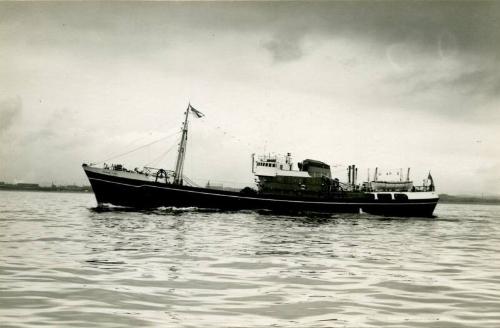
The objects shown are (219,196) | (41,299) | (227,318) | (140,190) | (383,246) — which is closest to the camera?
(227,318)

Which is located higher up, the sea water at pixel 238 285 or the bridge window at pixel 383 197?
the bridge window at pixel 383 197

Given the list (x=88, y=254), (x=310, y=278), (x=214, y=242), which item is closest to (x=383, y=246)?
(x=214, y=242)

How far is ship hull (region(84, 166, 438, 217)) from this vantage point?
42156 mm

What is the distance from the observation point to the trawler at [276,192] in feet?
139

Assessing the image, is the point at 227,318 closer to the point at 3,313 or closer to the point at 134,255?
the point at 3,313

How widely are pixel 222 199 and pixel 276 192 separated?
7.44 meters

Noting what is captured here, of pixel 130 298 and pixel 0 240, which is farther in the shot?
pixel 0 240

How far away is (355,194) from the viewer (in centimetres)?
4984

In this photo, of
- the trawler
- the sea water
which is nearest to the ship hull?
the trawler

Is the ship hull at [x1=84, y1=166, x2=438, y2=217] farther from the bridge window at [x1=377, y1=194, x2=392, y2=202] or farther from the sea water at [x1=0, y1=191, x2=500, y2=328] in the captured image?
the sea water at [x1=0, y1=191, x2=500, y2=328]

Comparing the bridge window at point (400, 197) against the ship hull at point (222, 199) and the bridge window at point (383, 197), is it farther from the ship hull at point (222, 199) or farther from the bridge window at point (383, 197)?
the bridge window at point (383, 197)

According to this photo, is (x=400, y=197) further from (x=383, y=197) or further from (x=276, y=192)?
(x=276, y=192)

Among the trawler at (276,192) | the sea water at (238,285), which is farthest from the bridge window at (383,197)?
the sea water at (238,285)

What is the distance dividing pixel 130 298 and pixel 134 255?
5.99 metres
